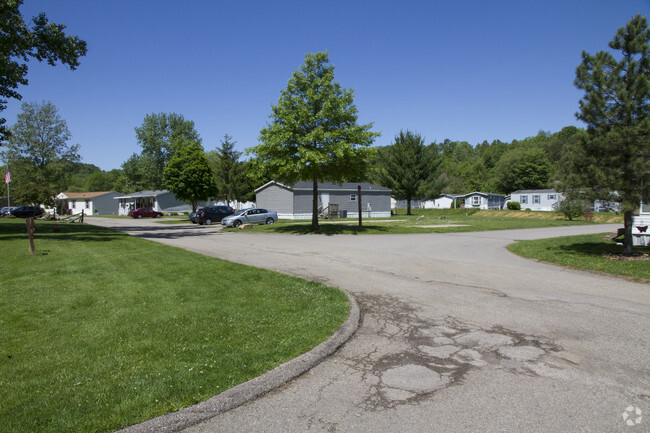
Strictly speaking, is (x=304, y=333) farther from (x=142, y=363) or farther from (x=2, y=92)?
(x=2, y=92)

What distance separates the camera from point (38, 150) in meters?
58.3

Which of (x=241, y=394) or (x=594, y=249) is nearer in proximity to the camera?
(x=241, y=394)

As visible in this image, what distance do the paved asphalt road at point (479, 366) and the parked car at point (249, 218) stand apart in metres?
22.3

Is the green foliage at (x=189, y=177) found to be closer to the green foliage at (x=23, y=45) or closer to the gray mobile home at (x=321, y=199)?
the gray mobile home at (x=321, y=199)

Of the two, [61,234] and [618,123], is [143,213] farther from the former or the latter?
[618,123]

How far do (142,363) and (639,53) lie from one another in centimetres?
1381

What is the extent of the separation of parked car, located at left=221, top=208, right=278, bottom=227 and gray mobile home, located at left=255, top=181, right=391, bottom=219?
24.2 feet

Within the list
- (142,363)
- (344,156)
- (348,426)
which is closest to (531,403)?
(348,426)

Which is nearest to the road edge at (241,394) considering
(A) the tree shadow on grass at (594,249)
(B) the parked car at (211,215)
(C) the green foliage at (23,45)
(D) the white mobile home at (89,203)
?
(A) the tree shadow on grass at (594,249)

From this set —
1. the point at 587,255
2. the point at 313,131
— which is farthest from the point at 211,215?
the point at 587,255

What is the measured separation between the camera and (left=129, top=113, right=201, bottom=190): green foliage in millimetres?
77750

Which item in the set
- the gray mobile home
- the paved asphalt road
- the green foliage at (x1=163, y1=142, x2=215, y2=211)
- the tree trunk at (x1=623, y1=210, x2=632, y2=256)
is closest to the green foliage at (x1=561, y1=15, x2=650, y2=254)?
the tree trunk at (x1=623, y1=210, x2=632, y2=256)

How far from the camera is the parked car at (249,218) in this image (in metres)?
29.7

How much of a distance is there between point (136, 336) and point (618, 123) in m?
12.6
